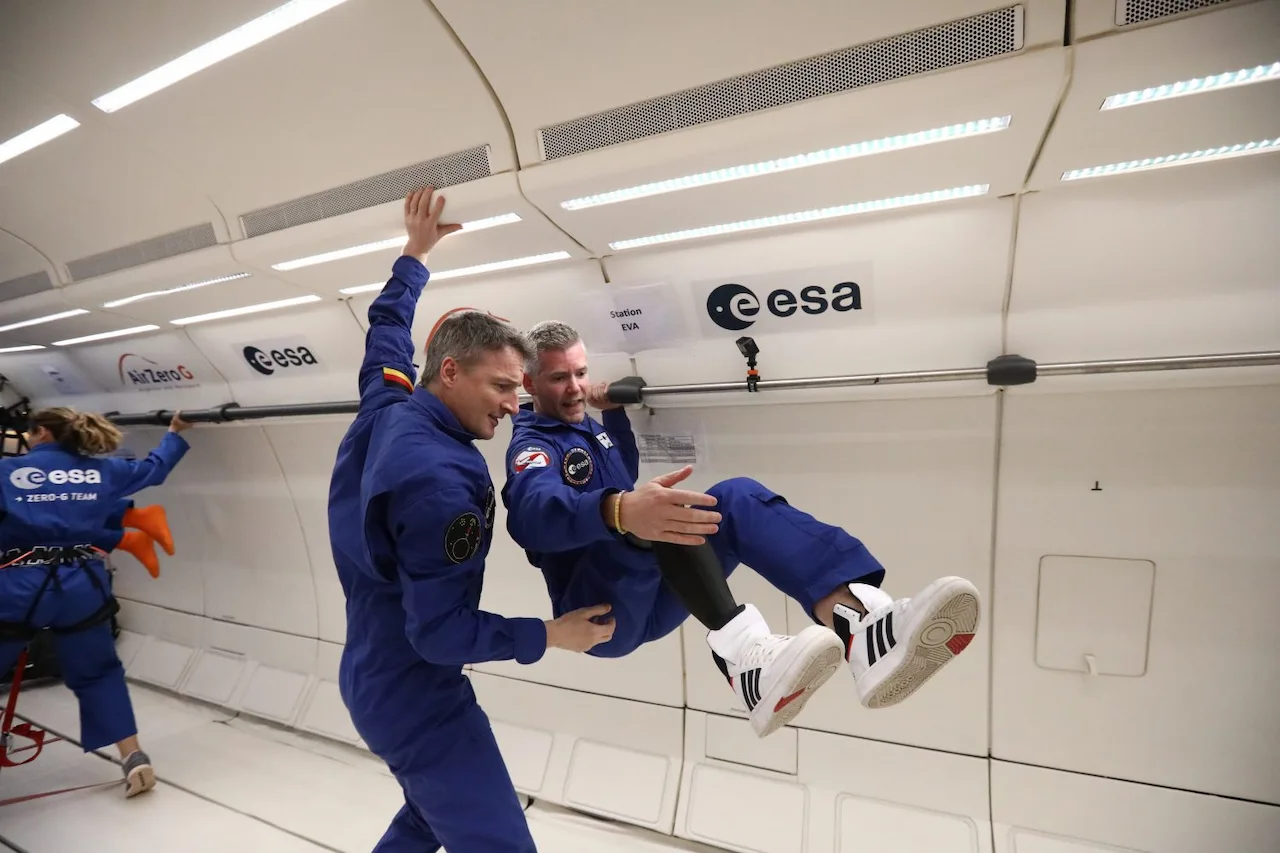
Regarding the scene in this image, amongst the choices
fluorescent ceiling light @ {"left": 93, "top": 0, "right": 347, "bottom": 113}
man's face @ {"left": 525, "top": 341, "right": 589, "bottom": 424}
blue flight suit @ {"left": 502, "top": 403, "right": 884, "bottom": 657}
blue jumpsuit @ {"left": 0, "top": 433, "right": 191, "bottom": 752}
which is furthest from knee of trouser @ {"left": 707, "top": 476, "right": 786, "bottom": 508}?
blue jumpsuit @ {"left": 0, "top": 433, "right": 191, "bottom": 752}

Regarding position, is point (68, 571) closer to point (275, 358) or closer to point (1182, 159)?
point (275, 358)

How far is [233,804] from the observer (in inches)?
153

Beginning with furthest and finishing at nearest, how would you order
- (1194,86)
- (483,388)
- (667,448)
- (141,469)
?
(141,469), (667,448), (483,388), (1194,86)

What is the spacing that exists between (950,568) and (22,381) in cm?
827

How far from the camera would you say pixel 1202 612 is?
8.70 feet

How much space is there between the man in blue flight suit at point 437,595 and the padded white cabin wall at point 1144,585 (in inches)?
84.6

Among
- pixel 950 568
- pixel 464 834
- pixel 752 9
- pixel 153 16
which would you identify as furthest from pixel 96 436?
pixel 950 568

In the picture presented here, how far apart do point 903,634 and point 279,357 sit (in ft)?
14.2

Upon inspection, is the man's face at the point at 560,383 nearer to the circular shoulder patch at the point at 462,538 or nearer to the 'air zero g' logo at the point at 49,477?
the circular shoulder patch at the point at 462,538

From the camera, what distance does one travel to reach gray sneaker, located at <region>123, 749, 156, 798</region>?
3.93 m

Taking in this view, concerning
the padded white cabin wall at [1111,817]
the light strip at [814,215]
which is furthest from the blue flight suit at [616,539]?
the padded white cabin wall at [1111,817]

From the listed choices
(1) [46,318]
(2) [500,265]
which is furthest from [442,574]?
(1) [46,318]

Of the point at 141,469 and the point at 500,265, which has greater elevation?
the point at 500,265

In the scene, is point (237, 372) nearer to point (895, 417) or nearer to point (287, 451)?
point (287, 451)
